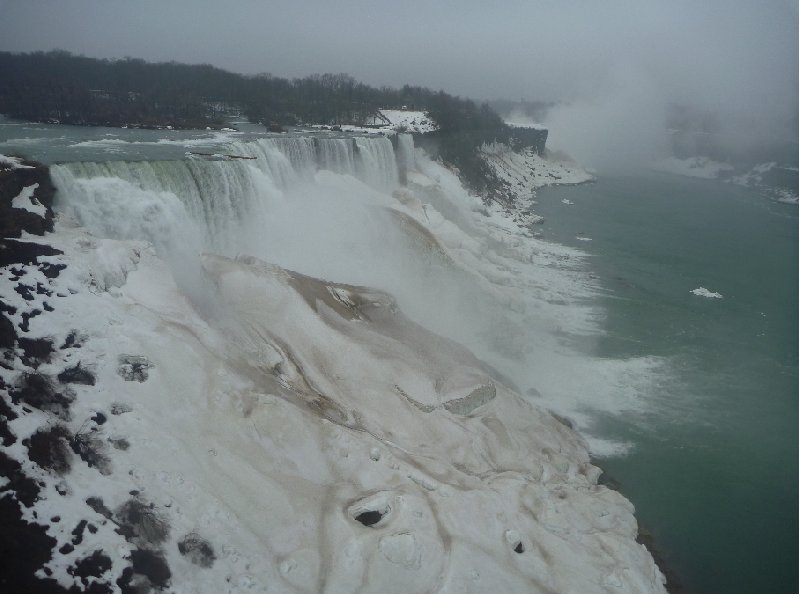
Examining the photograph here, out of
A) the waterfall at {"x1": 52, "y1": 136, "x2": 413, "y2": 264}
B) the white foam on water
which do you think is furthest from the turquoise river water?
the waterfall at {"x1": 52, "y1": 136, "x2": 413, "y2": 264}

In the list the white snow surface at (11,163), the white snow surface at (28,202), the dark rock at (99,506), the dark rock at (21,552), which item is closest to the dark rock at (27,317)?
the dark rock at (21,552)

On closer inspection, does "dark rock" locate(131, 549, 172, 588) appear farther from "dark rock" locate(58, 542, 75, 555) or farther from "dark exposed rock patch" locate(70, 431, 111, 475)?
"dark exposed rock patch" locate(70, 431, 111, 475)

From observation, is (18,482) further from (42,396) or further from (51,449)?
(42,396)

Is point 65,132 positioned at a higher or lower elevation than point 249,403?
higher

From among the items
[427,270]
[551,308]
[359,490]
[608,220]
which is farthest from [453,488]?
[608,220]

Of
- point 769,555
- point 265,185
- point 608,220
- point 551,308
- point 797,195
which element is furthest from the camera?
point 797,195

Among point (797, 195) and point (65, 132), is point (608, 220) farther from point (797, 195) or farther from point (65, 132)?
point (797, 195)
